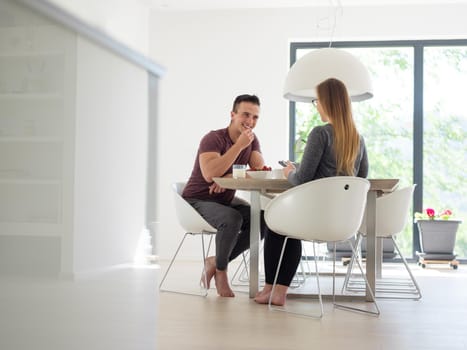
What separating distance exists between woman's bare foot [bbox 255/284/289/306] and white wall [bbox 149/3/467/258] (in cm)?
334

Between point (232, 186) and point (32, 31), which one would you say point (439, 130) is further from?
point (32, 31)

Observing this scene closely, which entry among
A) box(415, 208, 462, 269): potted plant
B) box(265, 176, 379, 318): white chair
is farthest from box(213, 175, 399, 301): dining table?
box(415, 208, 462, 269): potted plant

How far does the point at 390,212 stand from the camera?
405cm

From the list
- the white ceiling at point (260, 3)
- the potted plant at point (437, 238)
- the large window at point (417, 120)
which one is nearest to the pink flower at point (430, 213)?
the potted plant at point (437, 238)

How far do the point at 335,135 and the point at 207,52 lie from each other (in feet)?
13.0

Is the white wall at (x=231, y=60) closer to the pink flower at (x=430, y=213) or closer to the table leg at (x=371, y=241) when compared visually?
the pink flower at (x=430, y=213)

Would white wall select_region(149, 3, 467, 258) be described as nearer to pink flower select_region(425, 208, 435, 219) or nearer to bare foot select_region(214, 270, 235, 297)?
pink flower select_region(425, 208, 435, 219)

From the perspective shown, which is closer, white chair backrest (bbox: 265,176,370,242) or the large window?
white chair backrest (bbox: 265,176,370,242)

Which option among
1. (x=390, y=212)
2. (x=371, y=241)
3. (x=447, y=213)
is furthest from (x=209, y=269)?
(x=447, y=213)

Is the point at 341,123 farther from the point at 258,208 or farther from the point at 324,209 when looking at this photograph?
the point at 258,208

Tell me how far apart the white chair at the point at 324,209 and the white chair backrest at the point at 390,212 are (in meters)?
0.73

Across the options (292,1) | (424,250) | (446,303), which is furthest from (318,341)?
(292,1)

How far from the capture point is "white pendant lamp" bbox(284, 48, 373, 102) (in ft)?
14.2

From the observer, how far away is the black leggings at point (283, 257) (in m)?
3.57
